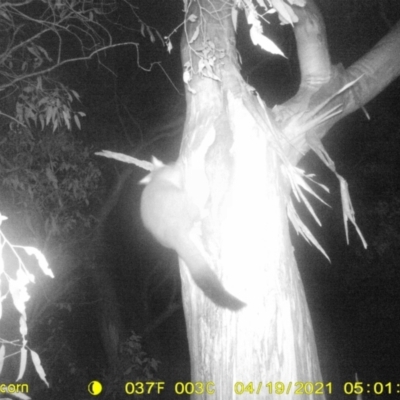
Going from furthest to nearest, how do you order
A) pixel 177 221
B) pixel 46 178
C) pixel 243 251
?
pixel 46 178
pixel 177 221
pixel 243 251

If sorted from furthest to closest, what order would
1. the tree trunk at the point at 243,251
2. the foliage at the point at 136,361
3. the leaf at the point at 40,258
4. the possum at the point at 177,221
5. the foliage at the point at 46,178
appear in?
the foliage at the point at 136,361 < the foliage at the point at 46,178 < the possum at the point at 177,221 < the tree trunk at the point at 243,251 < the leaf at the point at 40,258

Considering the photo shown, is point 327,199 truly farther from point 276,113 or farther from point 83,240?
point 276,113

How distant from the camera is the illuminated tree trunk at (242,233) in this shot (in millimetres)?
2141

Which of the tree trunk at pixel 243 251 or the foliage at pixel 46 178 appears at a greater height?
the foliage at pixel 46 178

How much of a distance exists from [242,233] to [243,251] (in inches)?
3.1

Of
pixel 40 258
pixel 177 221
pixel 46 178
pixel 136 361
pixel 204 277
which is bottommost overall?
pixel 40 258

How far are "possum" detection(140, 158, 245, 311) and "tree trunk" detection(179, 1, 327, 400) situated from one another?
0.04 metres

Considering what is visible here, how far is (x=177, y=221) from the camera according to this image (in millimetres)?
2467

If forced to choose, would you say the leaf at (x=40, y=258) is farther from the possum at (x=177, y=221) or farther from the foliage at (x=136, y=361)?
the foliage at (x=136, y=361)

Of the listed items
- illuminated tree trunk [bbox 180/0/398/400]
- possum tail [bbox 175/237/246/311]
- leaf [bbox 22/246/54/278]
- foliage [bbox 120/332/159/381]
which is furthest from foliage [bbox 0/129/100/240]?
leaf [bbox 22/246/54/278]

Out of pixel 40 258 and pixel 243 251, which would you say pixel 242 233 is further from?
pixel 40 258

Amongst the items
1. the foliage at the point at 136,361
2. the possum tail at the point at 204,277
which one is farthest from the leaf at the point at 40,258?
the foliage at the point at 136,361

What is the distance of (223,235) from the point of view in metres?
2.30

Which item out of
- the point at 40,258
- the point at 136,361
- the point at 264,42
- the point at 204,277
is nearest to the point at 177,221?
the point at 204,277
